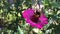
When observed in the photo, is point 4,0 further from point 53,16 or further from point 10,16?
point 53,16

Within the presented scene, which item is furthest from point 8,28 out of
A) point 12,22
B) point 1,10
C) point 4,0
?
point 4,0

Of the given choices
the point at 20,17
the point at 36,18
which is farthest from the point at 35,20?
the point at 20,17

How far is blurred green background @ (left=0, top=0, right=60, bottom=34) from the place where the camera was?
1.12 metres

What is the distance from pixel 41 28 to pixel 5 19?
523mm

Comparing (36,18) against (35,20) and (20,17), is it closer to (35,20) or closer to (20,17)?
(35,20)

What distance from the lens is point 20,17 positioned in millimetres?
1593

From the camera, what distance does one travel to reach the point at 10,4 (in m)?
1.78

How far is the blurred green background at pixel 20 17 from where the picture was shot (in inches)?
44.3

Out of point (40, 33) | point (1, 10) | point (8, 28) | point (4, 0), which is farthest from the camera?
point (4, 0)

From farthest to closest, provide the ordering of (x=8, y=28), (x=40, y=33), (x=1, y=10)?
(x=1, y=10), (x=8, y=28), (x=40, y=33)

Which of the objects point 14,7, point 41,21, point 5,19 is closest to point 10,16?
point 5,19

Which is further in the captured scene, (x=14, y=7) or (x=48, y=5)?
(x=14, y=7)

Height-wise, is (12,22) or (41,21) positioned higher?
(41,21)

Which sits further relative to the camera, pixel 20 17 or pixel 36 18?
pixel 20 17
